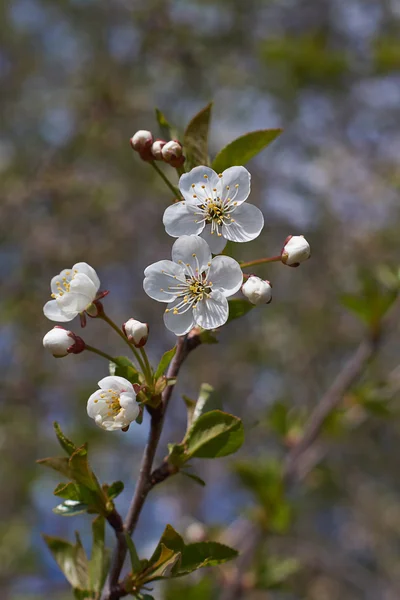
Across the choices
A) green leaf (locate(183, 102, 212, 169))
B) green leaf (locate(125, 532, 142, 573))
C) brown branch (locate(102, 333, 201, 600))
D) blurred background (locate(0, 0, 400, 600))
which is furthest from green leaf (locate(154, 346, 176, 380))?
blurred background (locate(0, 0, 400, 600))

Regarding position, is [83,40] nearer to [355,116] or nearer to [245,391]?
[355,116]

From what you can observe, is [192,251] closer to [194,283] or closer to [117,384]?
[194,283]

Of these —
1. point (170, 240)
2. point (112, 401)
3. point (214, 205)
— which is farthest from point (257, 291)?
point (170, 240)

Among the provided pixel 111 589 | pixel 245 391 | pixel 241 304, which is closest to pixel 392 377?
pixel 241 304

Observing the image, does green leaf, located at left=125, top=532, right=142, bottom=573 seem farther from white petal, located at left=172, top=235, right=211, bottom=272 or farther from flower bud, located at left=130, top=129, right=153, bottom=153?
flower bud, located at left=130, top=129, right=153, bottom=153

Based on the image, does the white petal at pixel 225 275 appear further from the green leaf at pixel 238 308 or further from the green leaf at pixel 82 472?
the green leaf at pixel 82 472

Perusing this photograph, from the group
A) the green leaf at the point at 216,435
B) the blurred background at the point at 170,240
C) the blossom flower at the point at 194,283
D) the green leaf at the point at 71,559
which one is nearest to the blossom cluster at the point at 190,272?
the blossom flower at the point at 194,283
